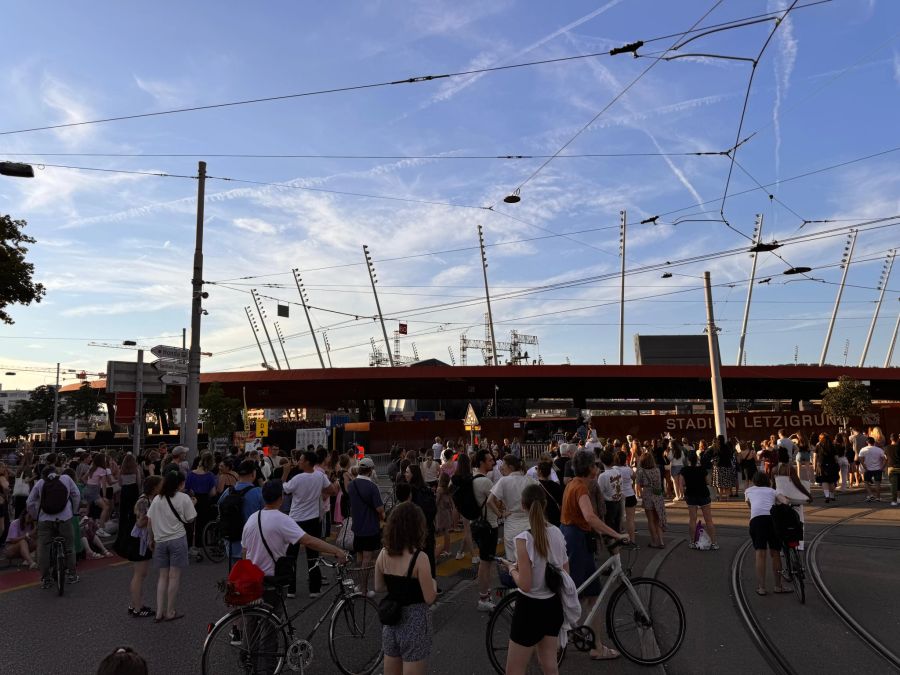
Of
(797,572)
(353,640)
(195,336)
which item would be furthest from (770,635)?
(195,336)

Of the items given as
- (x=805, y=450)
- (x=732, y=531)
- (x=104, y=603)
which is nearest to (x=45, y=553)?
(x=104, y=603)

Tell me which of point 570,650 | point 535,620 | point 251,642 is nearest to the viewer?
point 535,620

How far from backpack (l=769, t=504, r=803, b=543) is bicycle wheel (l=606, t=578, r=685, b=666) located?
3068 millimetres

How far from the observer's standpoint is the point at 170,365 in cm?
1712

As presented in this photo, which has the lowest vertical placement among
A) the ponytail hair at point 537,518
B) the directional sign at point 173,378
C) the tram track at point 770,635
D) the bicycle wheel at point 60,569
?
the tram track at point 770,635

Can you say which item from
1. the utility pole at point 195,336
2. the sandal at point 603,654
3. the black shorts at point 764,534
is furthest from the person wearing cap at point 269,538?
the utility pole at point 195,336

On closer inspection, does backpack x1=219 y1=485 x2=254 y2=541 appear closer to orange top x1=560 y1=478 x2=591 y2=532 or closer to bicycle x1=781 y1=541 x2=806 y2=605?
orange top x1=560 y1=478 x2=591 y2=532

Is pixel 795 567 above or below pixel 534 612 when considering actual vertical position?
below

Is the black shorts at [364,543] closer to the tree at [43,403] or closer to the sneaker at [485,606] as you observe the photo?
the sneaker at [485,606]

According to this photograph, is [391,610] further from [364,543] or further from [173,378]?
[173,378]

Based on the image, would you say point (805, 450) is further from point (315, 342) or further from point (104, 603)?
point (315, 342)

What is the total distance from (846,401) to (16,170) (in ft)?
123

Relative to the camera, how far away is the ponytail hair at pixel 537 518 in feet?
14.3

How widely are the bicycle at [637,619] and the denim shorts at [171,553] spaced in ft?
13.4
